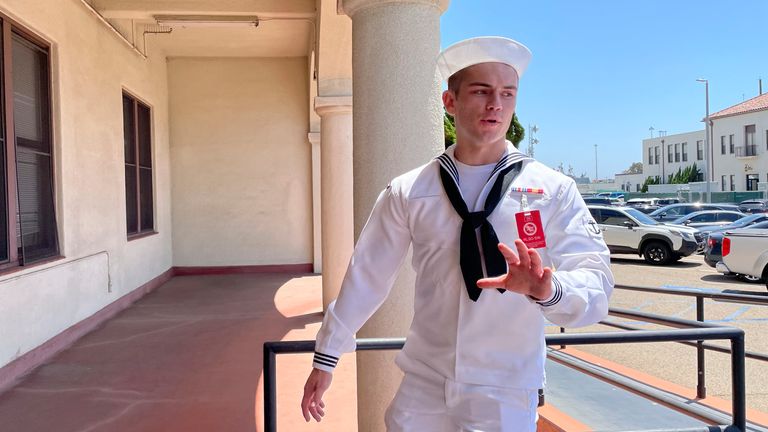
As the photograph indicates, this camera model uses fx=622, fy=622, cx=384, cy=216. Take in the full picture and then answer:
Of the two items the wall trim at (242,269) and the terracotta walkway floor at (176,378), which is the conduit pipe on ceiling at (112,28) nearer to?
the terracotta walkway floor at (176,378)

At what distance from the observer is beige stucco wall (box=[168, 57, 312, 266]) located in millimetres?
13445

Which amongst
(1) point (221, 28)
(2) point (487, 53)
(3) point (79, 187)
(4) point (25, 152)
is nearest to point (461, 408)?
(2) point (487, 53)

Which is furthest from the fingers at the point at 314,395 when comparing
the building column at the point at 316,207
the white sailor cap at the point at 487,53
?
the building column at the point at 316,207

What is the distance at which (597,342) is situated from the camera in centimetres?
233

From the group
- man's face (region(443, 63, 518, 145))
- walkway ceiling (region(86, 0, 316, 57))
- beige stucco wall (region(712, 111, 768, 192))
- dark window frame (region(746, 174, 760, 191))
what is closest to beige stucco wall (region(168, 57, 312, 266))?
walkway ceiling (region(86, 0, 316, 57))

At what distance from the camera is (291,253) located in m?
13.9

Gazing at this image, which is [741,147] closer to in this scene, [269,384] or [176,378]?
[176,378]

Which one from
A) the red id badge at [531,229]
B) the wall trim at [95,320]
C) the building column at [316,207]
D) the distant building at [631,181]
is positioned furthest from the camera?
the distant building at [631,181]

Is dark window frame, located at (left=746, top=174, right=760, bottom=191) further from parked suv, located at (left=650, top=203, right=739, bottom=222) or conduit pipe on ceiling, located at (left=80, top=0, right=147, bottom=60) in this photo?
conduit pipe on ceiling, located at (left=80, top=0, right=147, bottom=60)

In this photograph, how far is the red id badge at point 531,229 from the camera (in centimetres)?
157

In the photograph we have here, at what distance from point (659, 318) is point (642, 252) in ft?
49.3

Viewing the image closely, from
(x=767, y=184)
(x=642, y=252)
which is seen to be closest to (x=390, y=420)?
(x=642, y=252)

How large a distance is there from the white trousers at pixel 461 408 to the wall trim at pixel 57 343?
17.1 ft

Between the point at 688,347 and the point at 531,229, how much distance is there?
6.99 metres
